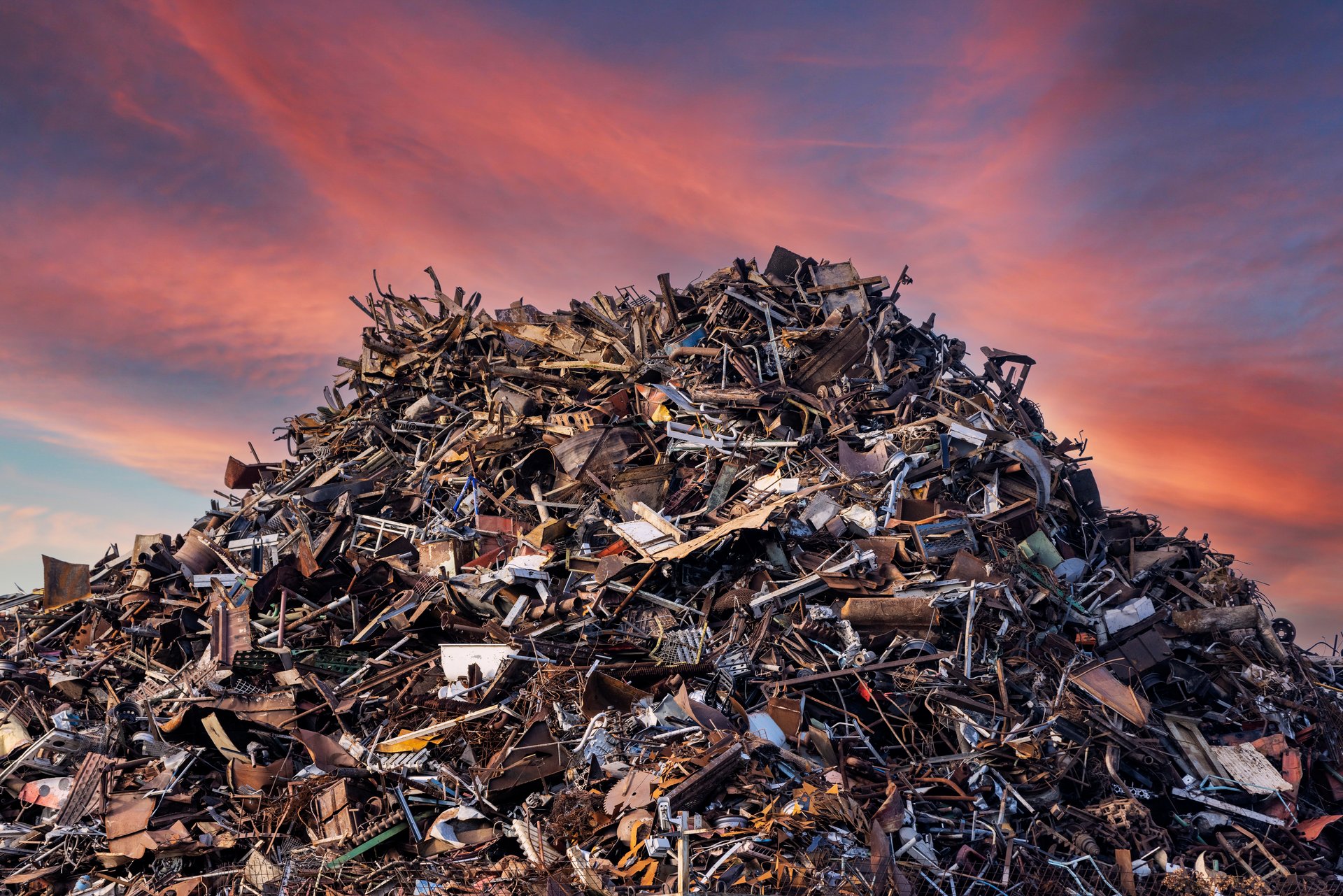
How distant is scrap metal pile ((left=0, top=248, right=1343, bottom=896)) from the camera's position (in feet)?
26.3

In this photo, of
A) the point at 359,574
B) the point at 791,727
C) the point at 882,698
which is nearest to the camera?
the point at 791,727

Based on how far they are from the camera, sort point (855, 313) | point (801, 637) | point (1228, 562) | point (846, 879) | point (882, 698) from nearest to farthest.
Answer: point (846, 879)
point (882, 698)
point (801, 637)
point (1228, 562)
point (855, 313)

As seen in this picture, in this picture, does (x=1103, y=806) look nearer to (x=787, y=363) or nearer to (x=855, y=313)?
(x=787, y=363)

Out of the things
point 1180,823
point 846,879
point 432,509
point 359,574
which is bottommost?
point 846,879

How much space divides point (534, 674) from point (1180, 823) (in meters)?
7.33

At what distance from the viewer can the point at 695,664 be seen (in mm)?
9609

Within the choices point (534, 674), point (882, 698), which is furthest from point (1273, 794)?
point (534, 674)

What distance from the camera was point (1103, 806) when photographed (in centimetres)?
891

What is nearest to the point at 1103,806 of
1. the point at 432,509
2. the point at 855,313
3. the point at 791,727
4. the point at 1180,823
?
the point at 1180,823

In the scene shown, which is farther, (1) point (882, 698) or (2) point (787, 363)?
(2) point (787, 363)

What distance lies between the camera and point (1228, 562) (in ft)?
46.6

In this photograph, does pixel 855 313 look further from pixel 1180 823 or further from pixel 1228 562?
pixel 1180 823

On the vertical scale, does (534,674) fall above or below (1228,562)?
below

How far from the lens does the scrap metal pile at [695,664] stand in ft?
26.3
